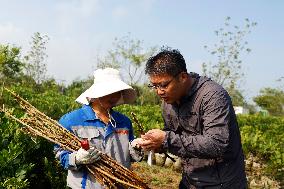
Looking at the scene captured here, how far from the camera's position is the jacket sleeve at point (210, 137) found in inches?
105

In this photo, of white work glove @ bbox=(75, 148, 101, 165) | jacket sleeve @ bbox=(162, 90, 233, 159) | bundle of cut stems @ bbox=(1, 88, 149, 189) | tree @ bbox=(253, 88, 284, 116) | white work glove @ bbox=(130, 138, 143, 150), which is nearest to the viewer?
jacket sleeve @ bbox=(162, 90, 233, 159)

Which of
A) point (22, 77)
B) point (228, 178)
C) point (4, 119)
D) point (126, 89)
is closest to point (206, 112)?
point (228, 178)

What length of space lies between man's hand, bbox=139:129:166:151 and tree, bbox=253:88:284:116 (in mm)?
49822

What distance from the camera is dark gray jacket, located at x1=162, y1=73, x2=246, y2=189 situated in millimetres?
2693

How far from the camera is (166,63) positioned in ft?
9.26

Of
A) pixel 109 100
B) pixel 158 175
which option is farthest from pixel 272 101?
pixel 109 100

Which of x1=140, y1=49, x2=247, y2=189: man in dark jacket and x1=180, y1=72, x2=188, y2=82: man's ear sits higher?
x1=180, y1=72, x2=188, y2=82: man's ear

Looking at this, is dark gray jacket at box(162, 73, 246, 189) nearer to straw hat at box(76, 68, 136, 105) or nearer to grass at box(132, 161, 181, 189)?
straw hat at box(76, 68, 136, 105)

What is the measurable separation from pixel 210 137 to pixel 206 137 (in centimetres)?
2

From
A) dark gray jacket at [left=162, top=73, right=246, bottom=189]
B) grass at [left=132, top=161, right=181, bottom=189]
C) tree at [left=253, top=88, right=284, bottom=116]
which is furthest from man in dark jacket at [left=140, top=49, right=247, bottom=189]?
tree at [left=253, top=88, right=284, bottom=116]

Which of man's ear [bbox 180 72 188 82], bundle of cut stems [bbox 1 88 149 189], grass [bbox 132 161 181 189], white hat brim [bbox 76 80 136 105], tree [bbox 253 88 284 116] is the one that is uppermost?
man's ear [bbox 180 72 188 82]

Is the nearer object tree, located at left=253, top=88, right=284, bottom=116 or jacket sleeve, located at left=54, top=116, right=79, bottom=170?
jacket sleeve, located at left=54, top=116, right=79, bottom=170

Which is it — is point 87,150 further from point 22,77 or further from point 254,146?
point 22,77

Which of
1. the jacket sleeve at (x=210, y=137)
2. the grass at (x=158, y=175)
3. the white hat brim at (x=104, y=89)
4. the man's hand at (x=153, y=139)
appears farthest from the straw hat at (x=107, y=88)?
the grass at (x=158, y=175)
